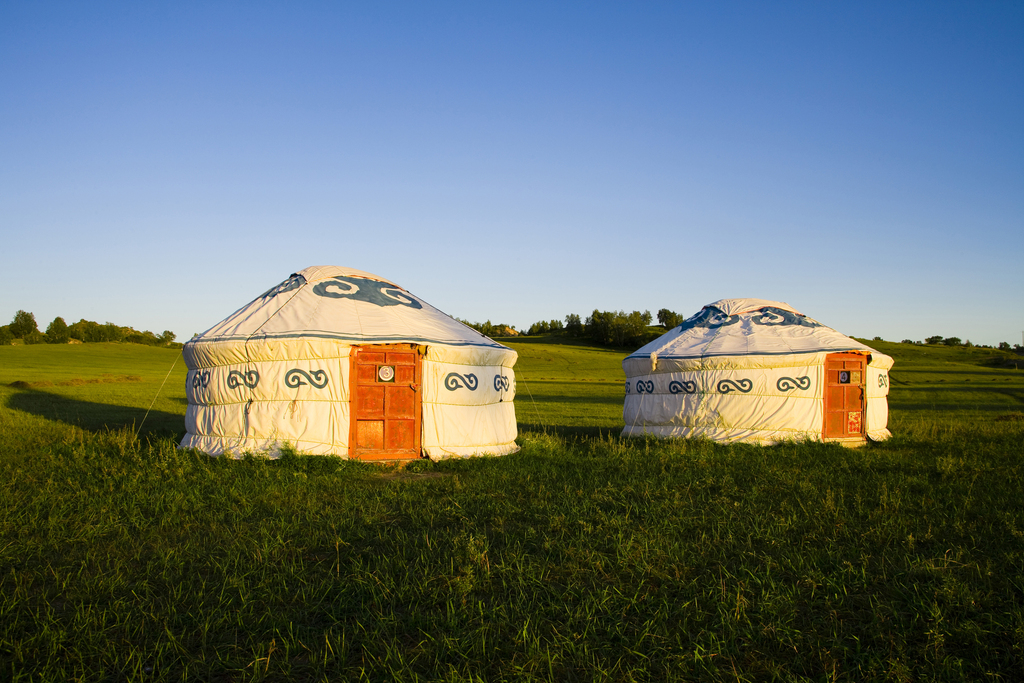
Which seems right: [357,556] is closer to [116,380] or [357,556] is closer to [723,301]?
[723,301]

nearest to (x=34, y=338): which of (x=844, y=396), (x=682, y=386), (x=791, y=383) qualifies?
(x=682, y=386)

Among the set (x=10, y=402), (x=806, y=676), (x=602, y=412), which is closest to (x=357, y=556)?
(x=806, y=676)

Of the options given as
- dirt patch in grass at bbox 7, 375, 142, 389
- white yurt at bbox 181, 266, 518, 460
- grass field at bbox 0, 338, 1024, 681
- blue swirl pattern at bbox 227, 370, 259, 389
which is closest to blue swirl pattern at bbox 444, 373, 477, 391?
white yurt at bbox 181, 266, 518, 460

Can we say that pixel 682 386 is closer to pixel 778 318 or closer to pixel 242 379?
pixel 778 318

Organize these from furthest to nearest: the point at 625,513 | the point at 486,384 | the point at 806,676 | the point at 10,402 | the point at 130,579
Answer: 1. the point at 10,402
2. the point at 486,384
3. the point at 625,513
4. the point at 130,579
5. the point at 806,676

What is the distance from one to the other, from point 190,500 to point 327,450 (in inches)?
81.4

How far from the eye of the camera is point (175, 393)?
19156 mm

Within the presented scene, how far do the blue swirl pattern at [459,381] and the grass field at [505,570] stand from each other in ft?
3.33

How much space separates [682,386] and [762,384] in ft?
3.55

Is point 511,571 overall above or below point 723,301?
below

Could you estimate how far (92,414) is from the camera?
1160 centimetres

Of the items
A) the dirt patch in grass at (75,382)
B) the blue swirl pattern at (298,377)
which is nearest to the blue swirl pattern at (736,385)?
the blue swirl pattern at (298,377)

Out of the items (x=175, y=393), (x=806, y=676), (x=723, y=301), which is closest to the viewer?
(x=806, y=676)

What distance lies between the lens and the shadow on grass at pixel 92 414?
32.4 ft
